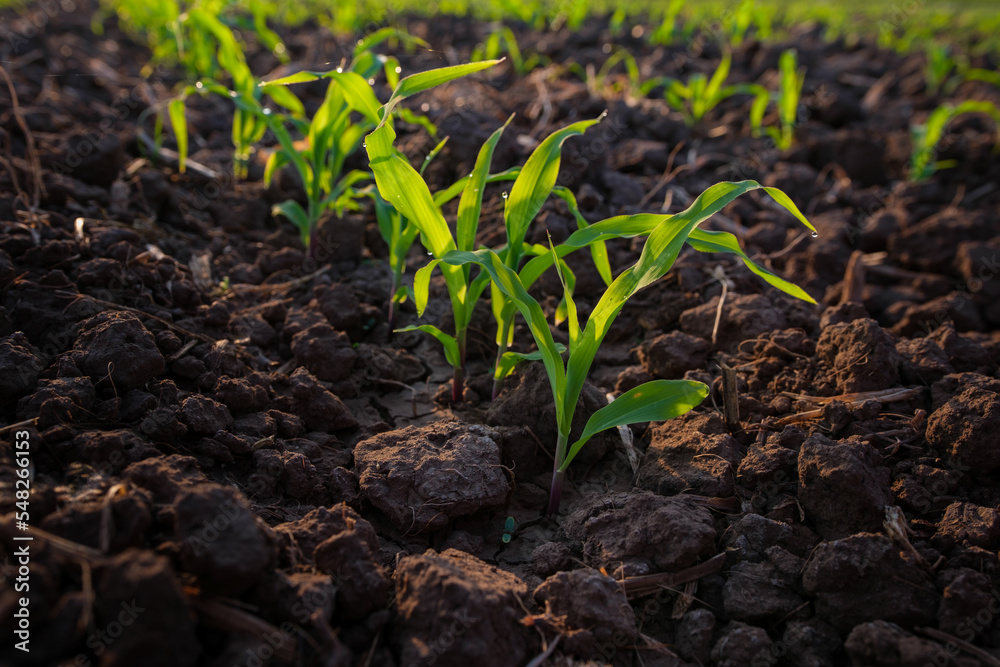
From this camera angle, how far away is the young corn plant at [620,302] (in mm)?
1433

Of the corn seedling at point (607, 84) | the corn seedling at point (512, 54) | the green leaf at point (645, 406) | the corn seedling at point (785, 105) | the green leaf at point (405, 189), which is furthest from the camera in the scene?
the corn seedling at point (512, 54)

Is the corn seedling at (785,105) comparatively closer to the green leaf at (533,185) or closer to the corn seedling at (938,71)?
the corn seedling at (938,71)

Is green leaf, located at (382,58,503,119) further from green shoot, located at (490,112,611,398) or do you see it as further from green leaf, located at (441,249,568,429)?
green leaf, located at (441,249,568,429)

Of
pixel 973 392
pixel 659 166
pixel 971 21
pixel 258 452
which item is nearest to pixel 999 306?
pixel 973 392

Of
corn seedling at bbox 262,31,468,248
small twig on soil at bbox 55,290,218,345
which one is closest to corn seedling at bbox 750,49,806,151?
→ corn seedling at bbox 262,31,468,248

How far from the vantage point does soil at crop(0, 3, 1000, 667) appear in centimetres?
114

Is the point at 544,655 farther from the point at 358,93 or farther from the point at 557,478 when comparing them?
the point at 358,93

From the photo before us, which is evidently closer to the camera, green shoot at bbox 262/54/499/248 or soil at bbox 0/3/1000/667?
soil at bbox 0/3/1000/667

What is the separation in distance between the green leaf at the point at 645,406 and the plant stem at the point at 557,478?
5cm

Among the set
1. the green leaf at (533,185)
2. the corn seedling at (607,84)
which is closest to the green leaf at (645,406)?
the green leaf at (533,185)

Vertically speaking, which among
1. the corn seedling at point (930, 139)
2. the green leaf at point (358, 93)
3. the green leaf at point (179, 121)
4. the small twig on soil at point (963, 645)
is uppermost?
the green leaf at point (358, 93)

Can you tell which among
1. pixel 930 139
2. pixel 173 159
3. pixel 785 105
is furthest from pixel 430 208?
pixel 930 139

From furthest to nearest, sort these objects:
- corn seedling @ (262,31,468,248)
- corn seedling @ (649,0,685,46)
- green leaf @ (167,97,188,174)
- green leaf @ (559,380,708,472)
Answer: corn seedling @ (649,0,685,46), green leaf @ (167,97,188,174), corn seedling @ (262,31,468,248), green leaf @ (559,380,708,472)

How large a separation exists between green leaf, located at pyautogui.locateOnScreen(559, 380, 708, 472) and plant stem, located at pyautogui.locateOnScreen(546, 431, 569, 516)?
1.8 inches
